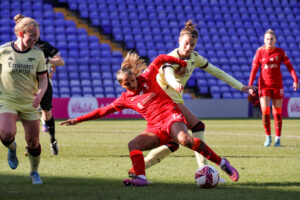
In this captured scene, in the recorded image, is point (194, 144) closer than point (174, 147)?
Yes

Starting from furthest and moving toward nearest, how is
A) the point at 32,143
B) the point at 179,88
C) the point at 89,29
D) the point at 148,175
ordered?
the point at 89,29 → the point at 148,175 → the point at 32,143 → the point at 179,88

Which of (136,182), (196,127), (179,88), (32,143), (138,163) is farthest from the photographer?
(196,127)

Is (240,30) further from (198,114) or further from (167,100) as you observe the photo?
(167,100)

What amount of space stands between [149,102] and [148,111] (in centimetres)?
10

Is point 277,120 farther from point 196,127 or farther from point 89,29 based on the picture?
point 89,29

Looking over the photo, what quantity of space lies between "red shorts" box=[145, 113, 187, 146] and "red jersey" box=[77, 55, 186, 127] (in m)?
0.04

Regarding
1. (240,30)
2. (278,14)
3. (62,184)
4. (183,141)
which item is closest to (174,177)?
(183,141)

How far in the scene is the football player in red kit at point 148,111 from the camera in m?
5.67

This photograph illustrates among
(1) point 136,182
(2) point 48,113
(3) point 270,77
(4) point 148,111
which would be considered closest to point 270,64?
(3) point 270,77

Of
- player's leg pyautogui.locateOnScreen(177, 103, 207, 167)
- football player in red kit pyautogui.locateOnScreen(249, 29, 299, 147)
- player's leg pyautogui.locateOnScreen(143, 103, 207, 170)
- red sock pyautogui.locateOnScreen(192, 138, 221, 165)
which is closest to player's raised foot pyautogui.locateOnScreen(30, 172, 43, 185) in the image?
player's leg pyautogui.locateOnScreen(143, 103, 207, 170)

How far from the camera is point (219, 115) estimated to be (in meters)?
23.7

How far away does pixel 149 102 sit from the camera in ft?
19.2

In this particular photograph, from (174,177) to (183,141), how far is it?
0.92m

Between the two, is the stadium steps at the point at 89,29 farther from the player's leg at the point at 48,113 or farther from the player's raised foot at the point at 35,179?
the player's raised foot at the point at 35,179
